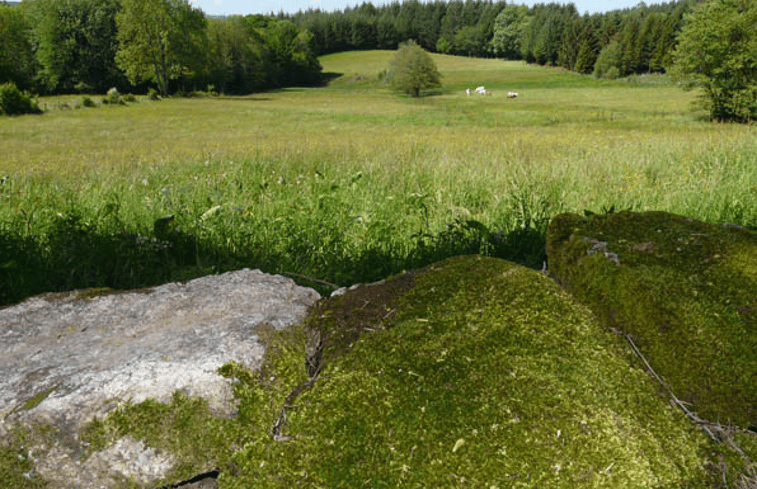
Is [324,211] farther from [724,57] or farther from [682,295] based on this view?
[724,57]

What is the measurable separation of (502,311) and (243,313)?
98 cm

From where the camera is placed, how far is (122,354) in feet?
5.60

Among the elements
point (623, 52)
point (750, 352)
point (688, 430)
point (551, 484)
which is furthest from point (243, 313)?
point (623, 52)

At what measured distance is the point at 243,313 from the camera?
197cm

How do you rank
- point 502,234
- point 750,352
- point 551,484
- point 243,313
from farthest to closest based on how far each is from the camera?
1. point 502,234
2. point 243,313
3. point 750,352
4. point 551,484

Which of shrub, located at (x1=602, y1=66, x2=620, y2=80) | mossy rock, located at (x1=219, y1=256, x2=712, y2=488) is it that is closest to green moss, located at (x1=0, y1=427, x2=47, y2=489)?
mossy rock, located at (x1=219, y1=256, x2=712, y2=488)

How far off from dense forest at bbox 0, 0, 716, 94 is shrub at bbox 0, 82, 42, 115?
27871mm

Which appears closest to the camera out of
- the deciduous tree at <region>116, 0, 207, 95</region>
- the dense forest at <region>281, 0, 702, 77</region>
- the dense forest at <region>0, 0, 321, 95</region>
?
the deciduous tree at <region>116, 0, 207, 95</region>

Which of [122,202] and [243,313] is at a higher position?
[243,313]

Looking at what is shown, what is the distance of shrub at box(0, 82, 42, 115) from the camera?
3819 cm

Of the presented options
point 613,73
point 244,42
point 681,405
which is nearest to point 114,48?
point 244,42

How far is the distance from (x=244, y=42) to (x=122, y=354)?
9672 cm

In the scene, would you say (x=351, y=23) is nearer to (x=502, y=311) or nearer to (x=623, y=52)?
(x=623, y=52)

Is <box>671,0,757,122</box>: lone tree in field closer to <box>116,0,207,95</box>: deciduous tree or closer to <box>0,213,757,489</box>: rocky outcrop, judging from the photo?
<box>0,213,757,489</box>: rocky outcrop
